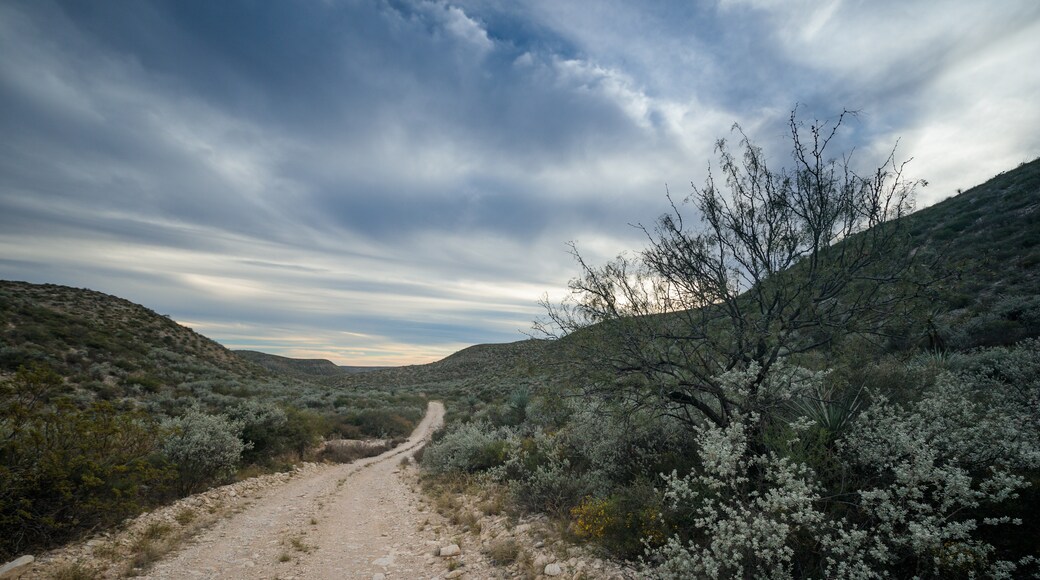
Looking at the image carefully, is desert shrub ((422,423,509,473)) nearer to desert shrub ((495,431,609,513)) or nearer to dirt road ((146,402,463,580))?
desert shrub ((495,431,609,513))

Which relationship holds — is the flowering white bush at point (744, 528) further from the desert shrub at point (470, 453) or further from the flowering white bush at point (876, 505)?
the desert shrub at point (470, 453)

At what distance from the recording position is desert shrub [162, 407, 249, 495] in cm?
973

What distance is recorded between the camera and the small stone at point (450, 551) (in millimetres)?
6793

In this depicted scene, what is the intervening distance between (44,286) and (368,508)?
152 ft

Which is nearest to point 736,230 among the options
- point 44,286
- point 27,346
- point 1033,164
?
point 27,346

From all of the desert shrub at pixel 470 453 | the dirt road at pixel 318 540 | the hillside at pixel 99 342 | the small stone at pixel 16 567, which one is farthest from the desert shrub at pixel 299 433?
the small stone at pixel 16 567

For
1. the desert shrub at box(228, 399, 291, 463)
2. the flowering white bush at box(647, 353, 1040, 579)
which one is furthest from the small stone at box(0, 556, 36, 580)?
the flowering white bush at box(647, 353, 1040, 579)

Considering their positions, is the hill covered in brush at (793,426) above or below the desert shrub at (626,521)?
above

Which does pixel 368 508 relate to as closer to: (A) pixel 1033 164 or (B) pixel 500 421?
(B) pixel 500 421

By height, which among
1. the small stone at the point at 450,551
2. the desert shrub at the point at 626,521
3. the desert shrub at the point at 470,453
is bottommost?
the small stone at the point at 450,551

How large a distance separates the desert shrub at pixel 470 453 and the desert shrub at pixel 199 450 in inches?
223

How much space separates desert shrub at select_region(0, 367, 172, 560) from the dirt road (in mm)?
1545

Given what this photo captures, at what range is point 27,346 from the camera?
68.4ft

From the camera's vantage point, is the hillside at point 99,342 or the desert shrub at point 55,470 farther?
the hillside at point 99,342
